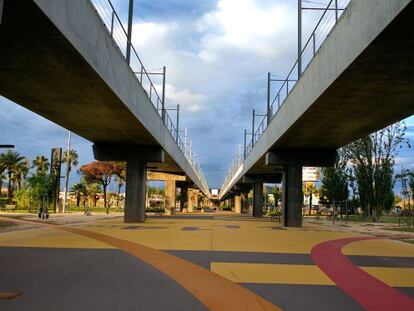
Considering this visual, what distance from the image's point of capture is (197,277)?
11.2 m

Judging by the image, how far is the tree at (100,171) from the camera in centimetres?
10319

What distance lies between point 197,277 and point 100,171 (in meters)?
95.1

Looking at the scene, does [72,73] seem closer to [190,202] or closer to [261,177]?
[261,177]

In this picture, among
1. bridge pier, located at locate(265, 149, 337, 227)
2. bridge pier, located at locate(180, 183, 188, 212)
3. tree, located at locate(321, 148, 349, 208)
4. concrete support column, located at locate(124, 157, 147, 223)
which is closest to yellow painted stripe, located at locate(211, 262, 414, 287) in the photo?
bridge pier, located at locate(265, 149, 337, 227)

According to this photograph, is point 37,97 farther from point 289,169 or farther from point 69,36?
point 289,169

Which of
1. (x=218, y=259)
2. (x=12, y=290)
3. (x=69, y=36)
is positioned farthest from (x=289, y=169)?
(x=12, y=290)

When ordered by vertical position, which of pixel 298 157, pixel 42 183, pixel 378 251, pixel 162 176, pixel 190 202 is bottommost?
pixel 378 251

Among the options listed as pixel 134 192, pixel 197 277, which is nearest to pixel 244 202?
pixel 134 192

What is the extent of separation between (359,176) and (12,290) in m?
50.4

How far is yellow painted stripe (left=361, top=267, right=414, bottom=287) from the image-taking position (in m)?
11.3

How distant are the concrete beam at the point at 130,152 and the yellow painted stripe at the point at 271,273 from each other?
77.4ft

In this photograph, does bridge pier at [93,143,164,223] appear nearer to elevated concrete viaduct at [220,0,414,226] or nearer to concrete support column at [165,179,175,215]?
elevated concrete viaduct at [220,0,414,226]

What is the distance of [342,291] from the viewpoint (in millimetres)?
10023

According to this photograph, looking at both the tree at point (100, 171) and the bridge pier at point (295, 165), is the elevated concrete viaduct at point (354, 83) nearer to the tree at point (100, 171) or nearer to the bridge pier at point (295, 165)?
the bridge pier at point (295, 165)
